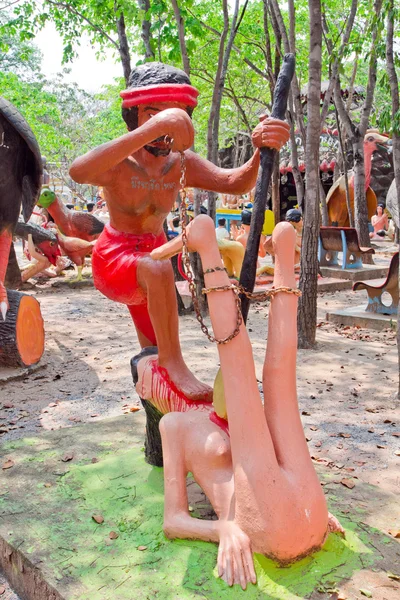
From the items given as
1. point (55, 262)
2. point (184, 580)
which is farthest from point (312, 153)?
point (55, 262)

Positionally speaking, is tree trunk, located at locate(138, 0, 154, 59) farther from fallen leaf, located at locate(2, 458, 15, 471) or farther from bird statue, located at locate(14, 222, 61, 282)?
fallen leaf, located at locate(2, 458, 15, 471)

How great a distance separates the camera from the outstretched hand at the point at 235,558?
206 centimetres

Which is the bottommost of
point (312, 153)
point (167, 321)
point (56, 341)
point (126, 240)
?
point (56, 341)

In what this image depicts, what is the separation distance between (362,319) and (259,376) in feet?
8.55

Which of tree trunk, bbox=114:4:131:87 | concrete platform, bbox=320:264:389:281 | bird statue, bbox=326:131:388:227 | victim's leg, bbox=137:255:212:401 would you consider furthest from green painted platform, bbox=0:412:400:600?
bird statue, bbox=326:131:388:227

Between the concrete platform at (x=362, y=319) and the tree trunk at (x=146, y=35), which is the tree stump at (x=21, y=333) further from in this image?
the concrete platform at (x=362, y=319)

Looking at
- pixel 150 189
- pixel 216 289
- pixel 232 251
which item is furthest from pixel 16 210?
pixel 232 251

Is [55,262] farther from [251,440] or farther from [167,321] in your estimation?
[251,440]

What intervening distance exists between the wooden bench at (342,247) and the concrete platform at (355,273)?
0.22m

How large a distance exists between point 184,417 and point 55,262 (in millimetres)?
8862

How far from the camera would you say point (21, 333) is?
5.58 metres

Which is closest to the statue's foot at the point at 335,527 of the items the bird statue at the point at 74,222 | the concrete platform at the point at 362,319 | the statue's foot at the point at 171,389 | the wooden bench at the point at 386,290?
the statue's foot at the point at 171,389

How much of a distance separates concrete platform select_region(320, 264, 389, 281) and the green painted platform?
328 inches

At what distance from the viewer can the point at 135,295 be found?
112 inches
